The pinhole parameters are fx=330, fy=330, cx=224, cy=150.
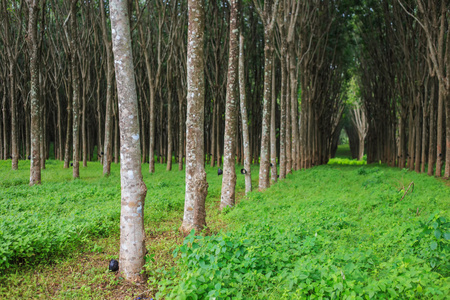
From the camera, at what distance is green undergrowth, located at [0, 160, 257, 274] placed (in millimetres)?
4914

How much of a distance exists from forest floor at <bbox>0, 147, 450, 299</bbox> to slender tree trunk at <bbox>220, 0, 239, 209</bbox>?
2.08 ft

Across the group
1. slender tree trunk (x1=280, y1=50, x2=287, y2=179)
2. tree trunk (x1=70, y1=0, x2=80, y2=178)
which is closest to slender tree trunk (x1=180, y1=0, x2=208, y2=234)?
slender tree trunk (x1=280, y1=50, x2=287, y2=179)

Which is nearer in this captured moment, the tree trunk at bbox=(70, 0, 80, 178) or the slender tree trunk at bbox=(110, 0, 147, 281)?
the slender tree trunk at bbox=(110, 0, 147, 281)

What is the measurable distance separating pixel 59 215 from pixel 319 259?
5934 mm

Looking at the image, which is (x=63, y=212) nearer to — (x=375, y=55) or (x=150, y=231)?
(x=150, y=231)

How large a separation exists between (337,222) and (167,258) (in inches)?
128

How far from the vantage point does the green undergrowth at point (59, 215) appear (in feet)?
16.1

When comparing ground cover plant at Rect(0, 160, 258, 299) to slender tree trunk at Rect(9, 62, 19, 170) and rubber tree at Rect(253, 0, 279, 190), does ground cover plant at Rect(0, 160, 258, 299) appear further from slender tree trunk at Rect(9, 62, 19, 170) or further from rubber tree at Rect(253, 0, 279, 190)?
slender tree trunk at Rect(9, 62, 19, 170)

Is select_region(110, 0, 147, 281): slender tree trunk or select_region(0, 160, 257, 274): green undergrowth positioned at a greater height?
select_region(110, 0, 147, 281): slender tree trunk

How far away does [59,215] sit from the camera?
740 centimetres

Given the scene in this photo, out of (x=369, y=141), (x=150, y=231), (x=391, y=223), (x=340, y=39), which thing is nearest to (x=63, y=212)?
(x=150, y=231)

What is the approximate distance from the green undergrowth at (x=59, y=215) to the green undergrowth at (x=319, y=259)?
187 cm

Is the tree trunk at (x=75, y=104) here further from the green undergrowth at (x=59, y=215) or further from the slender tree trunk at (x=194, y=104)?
the slender tree trunk at (x=194, y=104)

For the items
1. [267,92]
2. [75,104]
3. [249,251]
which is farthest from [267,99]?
[75,104]
